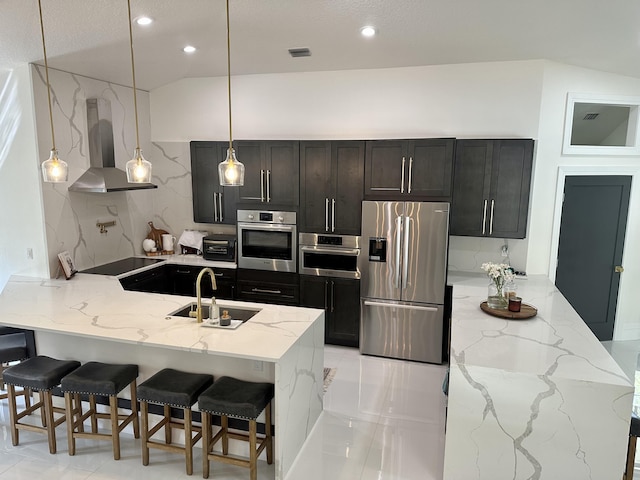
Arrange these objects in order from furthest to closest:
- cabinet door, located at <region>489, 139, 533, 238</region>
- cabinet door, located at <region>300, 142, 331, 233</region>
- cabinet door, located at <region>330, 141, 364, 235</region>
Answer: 1. cabinet door, located at <region>300, 142, 331, 233</region>
2. cabinet door, located at <region>330, 141, 364, 235</region>
3. cabinet door, located at <region>489, 139, 533, 238</region>

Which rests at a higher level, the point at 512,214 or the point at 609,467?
the point at 512,214

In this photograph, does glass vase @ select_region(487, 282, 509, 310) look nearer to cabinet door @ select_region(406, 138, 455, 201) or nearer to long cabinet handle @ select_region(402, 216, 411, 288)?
long cabinet handle @ select_region(402, 216, 411, 288)

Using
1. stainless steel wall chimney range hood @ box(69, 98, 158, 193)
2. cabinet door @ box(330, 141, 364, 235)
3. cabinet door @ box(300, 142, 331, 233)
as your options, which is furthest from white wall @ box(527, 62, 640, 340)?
stainless steel wall chimney range hood @ box(69, 98, 158, 193)

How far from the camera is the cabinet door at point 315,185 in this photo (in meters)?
4.79

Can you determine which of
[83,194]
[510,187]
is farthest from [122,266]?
[510,187]

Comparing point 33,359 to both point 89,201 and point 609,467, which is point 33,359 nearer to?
point 89,201

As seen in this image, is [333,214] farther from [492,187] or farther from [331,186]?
[492,187]

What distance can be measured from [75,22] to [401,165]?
303cm

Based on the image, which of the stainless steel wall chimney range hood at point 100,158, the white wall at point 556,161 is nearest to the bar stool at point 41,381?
the stainless steel wall chimney range hood at point 100,158

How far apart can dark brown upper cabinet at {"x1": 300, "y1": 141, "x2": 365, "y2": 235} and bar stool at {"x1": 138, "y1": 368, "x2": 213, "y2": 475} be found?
2.23m

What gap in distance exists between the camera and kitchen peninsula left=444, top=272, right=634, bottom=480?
8.32 feet

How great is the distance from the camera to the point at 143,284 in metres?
4.91

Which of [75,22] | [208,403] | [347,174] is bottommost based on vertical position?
[208,403]

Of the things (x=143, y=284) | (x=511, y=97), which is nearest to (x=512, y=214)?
(x=511, y=97)
